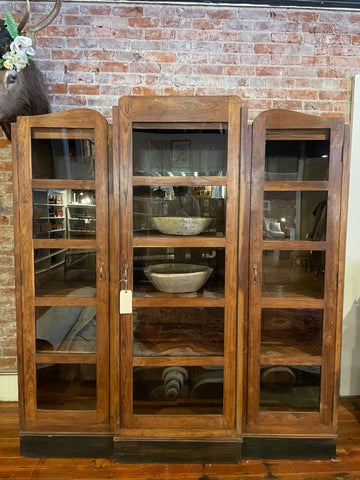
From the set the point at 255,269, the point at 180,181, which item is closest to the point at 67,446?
the point at 255,269

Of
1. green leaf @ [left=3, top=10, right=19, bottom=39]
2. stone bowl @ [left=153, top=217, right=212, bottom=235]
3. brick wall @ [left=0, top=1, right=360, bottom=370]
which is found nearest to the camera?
green leaf @ [left=3, top=10, right=19, bottom=39]

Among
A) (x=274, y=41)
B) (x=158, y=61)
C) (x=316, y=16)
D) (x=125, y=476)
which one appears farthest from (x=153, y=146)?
(x=125, y=476)

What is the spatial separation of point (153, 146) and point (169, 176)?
19 cm

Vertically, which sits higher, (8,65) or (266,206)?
(8,65)

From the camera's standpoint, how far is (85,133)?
1619 millimetres

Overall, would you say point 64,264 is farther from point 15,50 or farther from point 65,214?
point 15,50

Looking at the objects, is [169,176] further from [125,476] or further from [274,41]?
[125,476]

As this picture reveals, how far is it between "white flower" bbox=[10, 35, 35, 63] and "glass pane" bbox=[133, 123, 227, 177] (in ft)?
2.43

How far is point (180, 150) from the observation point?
5.41 ft

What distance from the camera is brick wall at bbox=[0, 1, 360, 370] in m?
2.02

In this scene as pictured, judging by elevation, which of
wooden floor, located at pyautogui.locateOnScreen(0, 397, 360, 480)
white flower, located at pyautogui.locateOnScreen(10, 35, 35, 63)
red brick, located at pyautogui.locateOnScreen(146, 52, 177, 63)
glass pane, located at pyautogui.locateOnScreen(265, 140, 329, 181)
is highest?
red brick, located at pyautogui.locateOnScreen(146, 52, 177, 63)

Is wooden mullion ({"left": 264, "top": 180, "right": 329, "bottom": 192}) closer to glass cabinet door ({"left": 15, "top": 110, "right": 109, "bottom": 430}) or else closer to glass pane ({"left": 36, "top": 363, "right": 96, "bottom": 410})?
glass cabinet door ({"left": 15, "top": 110, "right": 109, "bottom": 430})

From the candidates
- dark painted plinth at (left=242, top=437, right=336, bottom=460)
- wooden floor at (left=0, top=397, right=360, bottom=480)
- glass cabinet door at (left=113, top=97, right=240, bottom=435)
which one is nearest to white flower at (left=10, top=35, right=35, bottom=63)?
glass cabinet door at (left=113, top=97, right=240, bottom=435)

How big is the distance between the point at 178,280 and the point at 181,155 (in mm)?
700
